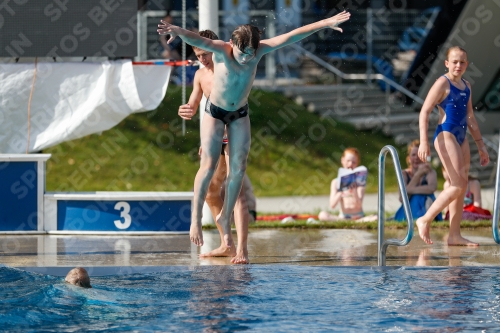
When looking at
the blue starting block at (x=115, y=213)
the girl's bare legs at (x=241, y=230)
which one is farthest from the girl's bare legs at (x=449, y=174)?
the blue starting block at (x=115, y=213)

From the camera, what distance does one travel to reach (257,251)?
8844 millimetres

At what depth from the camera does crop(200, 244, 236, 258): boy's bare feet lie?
8.27 metres

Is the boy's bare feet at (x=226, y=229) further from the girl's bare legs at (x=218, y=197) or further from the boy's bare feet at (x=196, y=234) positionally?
the boy's bare feet at (x=196, y=234)

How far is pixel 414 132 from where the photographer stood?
19078 millimetres

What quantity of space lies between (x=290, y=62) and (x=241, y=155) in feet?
44.1

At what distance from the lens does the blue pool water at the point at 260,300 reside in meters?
5.85

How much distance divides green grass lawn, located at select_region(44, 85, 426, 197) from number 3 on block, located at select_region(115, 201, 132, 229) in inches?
268

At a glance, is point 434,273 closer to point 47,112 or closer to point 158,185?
point 47,112

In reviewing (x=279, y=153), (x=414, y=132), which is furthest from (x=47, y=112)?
(x=414, y=132)

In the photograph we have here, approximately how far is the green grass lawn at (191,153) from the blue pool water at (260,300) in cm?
959

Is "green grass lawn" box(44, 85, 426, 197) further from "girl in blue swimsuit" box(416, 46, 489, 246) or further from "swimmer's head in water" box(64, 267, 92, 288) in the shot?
"swimmer's head in water" box(64, 267, 92, 288)

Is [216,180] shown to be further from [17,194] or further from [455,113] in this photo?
[17,194]

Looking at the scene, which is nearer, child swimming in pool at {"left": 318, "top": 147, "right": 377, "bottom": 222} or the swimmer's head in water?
the swimmer's head in water

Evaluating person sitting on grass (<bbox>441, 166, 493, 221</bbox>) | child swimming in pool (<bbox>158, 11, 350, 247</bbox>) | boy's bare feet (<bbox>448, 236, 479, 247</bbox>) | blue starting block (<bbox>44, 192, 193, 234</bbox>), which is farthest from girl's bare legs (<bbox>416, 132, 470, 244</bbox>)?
person sitting on grass (<bbox>441, 166, 493, 221</bbox>)
